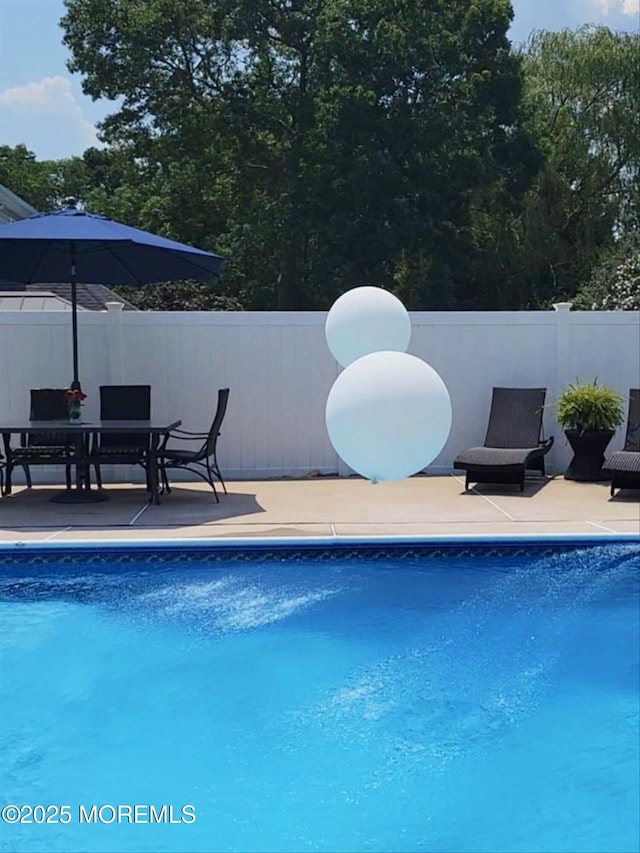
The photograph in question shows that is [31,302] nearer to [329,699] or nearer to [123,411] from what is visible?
[123,411]

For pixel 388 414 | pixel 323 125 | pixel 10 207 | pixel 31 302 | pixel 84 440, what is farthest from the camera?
pixel 323 125

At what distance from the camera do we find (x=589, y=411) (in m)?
9.01

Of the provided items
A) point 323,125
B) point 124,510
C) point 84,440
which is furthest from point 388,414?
point 323,125

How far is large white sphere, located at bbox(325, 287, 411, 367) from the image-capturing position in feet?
16.1

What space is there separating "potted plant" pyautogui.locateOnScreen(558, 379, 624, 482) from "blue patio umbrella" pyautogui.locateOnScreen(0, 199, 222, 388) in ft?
12.5

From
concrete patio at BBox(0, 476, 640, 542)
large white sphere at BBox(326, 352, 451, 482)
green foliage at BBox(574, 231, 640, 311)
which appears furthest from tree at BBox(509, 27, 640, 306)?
large white sphere at BBox(326, 352, 451, 482)

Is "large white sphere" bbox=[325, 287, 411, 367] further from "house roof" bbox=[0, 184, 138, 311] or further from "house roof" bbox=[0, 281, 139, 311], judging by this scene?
"house roof" bbox=[0, 184, 138, 311]

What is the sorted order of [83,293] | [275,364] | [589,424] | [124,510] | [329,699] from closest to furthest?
1. [329,699]
2. [124,510]
3. [589,424]
4. [275,364]
5. [83,293]

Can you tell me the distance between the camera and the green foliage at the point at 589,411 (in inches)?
354

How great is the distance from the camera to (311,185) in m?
20.2

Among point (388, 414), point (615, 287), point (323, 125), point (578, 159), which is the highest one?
point (323, 125)

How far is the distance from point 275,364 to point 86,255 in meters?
2.23

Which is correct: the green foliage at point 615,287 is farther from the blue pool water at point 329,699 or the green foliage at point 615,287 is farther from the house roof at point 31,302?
the blue pool water at point 329,699

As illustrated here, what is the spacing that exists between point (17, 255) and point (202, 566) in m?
4.13
